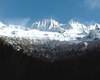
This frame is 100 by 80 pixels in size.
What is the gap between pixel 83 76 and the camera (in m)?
89.6

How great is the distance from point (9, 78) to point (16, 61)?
10.0 meters

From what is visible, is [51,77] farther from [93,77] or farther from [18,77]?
[18,77]

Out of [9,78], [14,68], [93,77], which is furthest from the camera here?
[93,77]

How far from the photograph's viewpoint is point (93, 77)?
8500 cm

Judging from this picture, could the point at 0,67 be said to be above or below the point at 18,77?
above

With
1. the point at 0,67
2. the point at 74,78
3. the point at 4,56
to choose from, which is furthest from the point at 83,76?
the point at 0,67

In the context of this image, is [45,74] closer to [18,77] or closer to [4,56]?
[4,56]

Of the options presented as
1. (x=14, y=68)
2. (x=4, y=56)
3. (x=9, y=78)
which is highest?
(x=4, y=56)

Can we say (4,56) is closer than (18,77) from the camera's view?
No

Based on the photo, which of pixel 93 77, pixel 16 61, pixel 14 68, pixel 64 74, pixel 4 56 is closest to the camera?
pixel 14 68

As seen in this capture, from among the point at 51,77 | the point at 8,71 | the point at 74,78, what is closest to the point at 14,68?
the point at 8,71

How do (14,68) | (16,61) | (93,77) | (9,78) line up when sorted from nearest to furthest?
(9,78), (14,68), (16,61), (93,77)

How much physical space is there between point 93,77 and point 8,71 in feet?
145

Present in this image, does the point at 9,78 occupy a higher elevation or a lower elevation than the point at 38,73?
lower
